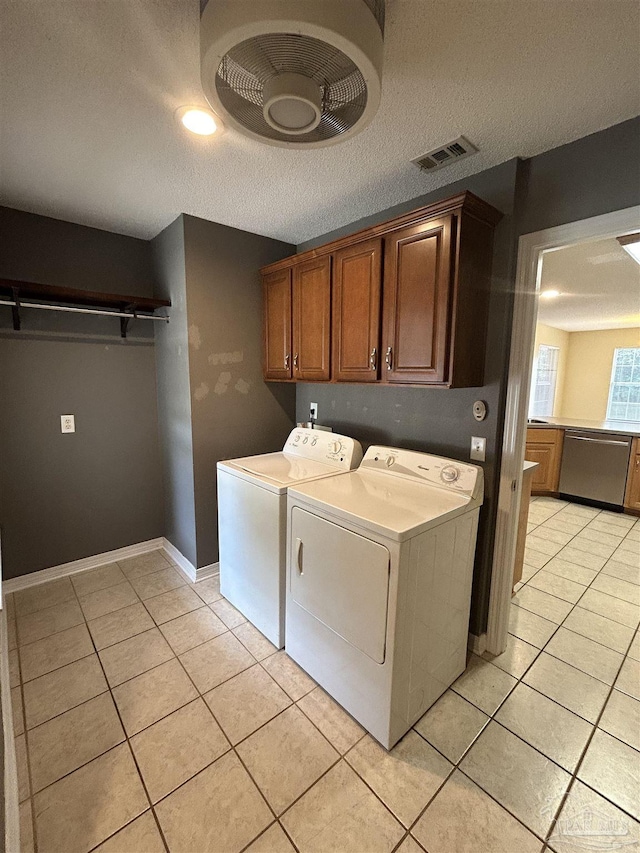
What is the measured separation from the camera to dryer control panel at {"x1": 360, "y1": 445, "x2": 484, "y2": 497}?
1.75 m

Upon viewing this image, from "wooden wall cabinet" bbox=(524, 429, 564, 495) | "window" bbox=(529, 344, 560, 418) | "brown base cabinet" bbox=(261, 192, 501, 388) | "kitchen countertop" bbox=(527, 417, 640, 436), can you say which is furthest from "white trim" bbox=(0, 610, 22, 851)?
"window" bbox=(529, 344, 560, 418)

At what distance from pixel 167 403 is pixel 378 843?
2619 mm

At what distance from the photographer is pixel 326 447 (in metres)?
2.45

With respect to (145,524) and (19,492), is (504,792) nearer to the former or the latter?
(145,524)

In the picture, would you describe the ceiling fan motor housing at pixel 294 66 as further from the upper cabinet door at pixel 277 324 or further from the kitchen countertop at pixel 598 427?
the kitchen countertop at pixel 598 427

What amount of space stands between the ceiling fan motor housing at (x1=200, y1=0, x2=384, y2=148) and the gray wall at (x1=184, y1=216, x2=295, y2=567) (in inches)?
56.2

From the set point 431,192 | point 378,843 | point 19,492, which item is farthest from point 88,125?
point 378,843

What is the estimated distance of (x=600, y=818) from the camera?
4.14ft

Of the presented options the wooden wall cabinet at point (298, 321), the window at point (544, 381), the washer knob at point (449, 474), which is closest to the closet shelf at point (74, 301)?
the wooden wall cabinet at point (298, 321)

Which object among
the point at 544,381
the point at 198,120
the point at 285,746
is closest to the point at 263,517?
the point at 285,746

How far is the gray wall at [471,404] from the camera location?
1746 mm

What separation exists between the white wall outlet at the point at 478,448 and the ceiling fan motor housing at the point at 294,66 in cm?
142

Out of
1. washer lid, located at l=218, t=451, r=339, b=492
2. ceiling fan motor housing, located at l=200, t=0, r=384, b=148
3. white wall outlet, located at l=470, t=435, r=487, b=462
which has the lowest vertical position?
washer lid, located at l=218, t=451, r=339, b=492

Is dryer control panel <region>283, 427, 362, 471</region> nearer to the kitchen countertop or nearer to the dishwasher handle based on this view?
the kitchen countertop
